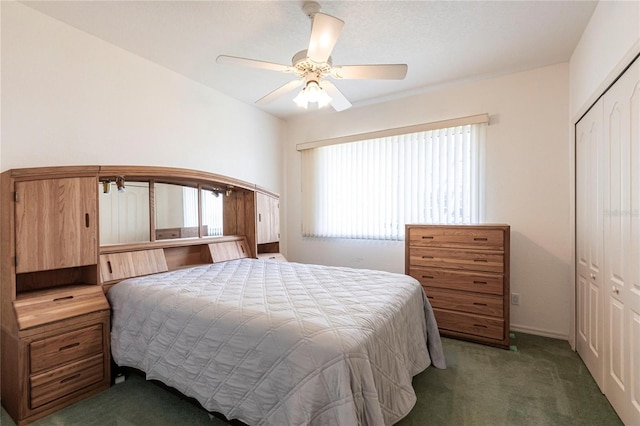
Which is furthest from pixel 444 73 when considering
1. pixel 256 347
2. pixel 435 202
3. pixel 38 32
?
pixel 38 32

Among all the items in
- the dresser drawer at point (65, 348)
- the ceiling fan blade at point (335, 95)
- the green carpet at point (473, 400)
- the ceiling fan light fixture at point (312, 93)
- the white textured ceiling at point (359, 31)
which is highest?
the white textured ceiling at point (359, 31)

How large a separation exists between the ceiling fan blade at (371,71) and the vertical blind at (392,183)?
155 centimetres

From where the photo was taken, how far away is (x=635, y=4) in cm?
154

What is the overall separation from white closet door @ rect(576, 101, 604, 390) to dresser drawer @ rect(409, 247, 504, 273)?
628 mm

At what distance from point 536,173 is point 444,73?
1420mm

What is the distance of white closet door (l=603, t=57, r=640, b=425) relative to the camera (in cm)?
160

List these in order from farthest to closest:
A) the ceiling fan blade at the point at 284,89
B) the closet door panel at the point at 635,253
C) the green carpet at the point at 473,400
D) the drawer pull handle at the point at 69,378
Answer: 1. the ceiling fan blade at the point at 284,89
2. the drawer pull handle at the point at 69,378
3. the green carpet at the point at 473,400
4. the closet door panel at the point at 635,253

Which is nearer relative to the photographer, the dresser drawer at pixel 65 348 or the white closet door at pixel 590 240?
the dresser drawer at pixel 65 348

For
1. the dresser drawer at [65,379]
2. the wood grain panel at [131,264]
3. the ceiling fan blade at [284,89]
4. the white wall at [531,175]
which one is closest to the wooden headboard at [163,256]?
the wood grain panel at [131,264]

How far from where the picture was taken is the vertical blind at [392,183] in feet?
10.7

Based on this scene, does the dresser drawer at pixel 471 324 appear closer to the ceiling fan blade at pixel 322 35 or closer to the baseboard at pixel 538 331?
the baseboard at pixel 538 331

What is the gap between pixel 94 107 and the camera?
2496 millimetres

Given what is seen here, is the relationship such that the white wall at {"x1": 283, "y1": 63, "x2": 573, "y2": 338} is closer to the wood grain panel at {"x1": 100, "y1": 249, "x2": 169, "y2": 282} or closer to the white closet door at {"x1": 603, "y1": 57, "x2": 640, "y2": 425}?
the white closet door at {"x1": 603, "y1": 57, "x2": 640, "y2": 425}

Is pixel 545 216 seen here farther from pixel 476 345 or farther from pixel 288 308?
pixel 288 308
